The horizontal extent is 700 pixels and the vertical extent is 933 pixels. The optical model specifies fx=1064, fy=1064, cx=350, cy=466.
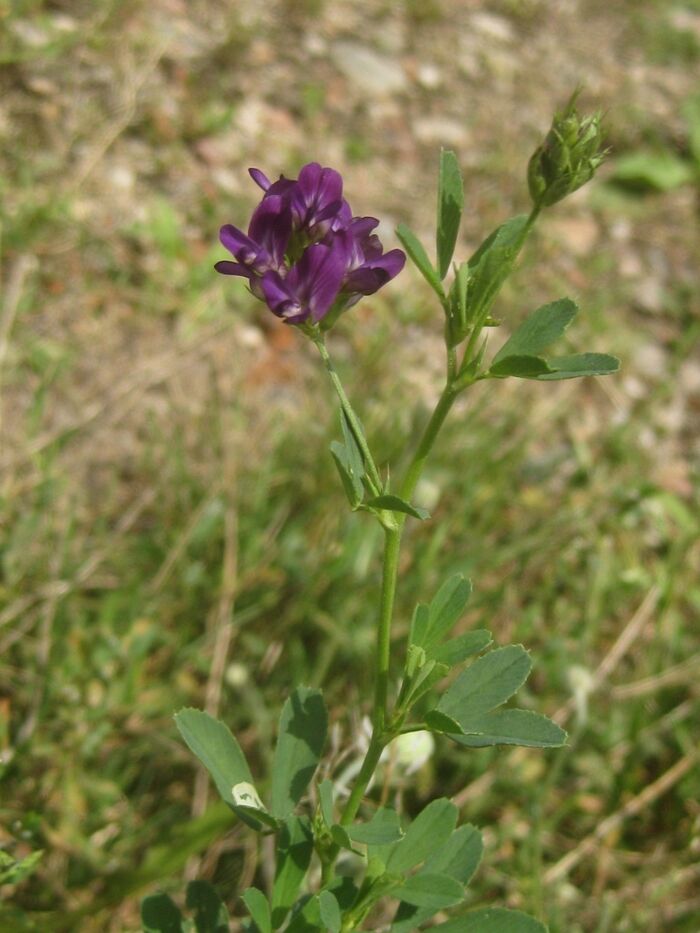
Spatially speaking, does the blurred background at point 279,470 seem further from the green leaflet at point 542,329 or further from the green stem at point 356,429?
the green leaflet at point 542,329

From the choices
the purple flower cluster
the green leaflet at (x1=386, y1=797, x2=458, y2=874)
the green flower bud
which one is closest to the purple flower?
the purple flower cluster

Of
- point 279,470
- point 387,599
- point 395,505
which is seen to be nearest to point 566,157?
point 395,505

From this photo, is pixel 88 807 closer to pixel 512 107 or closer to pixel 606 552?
pixel 606 552

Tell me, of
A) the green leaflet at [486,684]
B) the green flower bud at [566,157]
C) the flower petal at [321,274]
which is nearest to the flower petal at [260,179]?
the flower petal at [321,274]

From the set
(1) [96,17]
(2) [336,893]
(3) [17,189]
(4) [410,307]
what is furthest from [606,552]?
(1) [96,17]

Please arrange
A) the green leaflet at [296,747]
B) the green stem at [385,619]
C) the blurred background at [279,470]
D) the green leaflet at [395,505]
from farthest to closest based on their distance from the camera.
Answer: the blurred background at [279,470], the green leaflet at [296,747], the green stem at [385,619], the green leaflet at [395,505]

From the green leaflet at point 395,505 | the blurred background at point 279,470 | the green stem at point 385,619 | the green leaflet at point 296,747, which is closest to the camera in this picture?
the green leaflet at point 395,505

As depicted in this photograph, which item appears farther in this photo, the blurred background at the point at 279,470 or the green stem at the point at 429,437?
the blurred background at the point at 279,470
